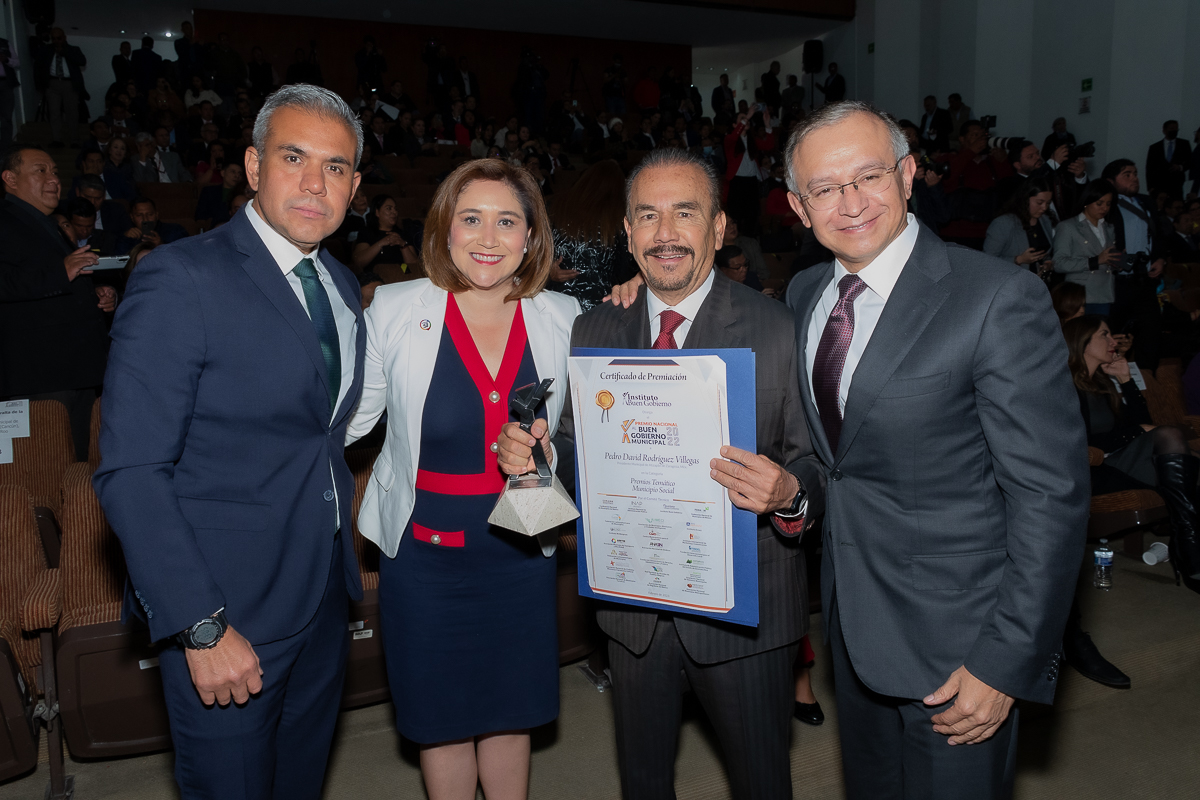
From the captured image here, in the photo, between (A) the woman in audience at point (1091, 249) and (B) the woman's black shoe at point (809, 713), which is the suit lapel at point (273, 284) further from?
(A) the woman in audience at point (1091, 249)

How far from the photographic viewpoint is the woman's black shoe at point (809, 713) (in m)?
2.92

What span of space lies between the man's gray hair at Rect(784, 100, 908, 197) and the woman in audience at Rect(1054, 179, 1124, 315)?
5.67 metres

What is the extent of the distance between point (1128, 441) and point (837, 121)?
3.71m

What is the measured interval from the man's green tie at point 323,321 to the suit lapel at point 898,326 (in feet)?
3.39

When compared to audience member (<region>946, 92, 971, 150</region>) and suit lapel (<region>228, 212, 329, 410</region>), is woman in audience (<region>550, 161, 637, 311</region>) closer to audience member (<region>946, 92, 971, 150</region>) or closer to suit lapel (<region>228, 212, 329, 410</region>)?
suit lapel (<region>228, 212, 329, 410</region>)

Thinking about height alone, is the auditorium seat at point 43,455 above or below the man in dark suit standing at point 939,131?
below

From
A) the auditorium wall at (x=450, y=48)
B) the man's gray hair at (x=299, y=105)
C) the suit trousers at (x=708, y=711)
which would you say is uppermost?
the auditorium wall at (x=450, y=48)

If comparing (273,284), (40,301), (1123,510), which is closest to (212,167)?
(40,301)

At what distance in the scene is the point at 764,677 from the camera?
172 centimetres

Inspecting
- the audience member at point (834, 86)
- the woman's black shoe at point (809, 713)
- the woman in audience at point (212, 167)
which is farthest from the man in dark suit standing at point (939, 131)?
the woman's black shoe at point (809, 713)

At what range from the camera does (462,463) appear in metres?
1.93

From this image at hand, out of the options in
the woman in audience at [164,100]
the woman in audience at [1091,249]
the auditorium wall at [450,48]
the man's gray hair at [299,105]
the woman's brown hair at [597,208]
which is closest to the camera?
the man's gray hair at [299,105]

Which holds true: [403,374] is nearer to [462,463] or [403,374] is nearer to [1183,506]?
[462,463]

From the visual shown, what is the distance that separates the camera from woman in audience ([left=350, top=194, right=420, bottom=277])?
6.44 m
